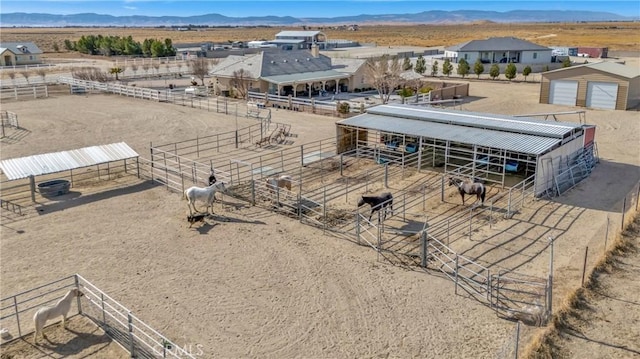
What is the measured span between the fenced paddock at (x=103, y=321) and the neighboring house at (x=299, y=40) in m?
70.8

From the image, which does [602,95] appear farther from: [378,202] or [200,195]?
[200,195]

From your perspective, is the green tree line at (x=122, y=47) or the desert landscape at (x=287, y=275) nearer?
the desert landscape at (x=287, y=275)

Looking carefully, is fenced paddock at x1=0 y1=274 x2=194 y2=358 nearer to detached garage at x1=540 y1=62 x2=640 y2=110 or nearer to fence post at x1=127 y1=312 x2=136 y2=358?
fence post at x1=127 y1=312 x2=136 y2=358

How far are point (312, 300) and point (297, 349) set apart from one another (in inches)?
74.7

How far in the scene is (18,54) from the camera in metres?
63.6

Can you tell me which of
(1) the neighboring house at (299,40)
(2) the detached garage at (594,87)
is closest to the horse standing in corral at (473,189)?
(2) the detached garage at (594,87)

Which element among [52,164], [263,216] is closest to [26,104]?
[52,164]

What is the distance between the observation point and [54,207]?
18016mm

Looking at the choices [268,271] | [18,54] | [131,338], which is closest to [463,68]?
[268,271]

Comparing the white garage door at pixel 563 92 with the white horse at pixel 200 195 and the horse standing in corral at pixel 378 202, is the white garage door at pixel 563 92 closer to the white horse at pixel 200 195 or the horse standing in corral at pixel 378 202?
the horse standing in corral at pixel 378 202

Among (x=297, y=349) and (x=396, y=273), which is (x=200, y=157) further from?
(x=297, y=349)

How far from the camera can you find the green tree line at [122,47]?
73375 millimetres

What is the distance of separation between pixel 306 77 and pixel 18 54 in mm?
40913

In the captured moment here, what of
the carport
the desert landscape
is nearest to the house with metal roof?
the desert landscape
